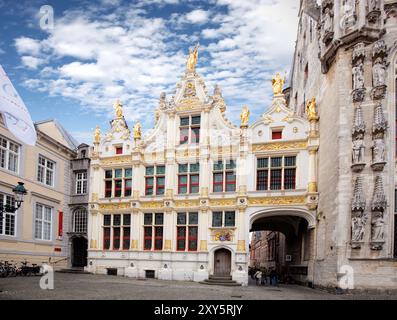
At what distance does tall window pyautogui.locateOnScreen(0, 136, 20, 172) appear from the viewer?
84.0ft

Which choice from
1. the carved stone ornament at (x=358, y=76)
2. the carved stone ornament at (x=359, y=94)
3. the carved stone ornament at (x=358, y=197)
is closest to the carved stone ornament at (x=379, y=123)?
the carved stone ornament at (x=359, y=94)

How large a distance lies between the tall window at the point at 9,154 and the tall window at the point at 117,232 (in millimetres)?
7372

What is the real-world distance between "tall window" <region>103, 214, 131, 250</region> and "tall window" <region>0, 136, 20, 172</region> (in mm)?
7372

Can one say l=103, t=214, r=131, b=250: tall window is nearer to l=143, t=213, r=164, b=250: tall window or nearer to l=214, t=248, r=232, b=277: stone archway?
l=143, t=213, r=164, b=250: tall window

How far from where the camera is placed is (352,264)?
19250 millimetres

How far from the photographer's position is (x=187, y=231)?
27.1 meters

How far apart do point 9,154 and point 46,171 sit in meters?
4.16

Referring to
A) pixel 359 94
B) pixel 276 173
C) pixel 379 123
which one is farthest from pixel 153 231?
pixel 379 123

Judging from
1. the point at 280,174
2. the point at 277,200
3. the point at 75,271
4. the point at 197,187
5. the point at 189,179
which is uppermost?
the point at 280,174

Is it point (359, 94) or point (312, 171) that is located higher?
point (359, 94)

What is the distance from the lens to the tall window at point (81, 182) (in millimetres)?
32781

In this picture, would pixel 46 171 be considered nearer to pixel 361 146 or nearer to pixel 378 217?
pixel 361 146
